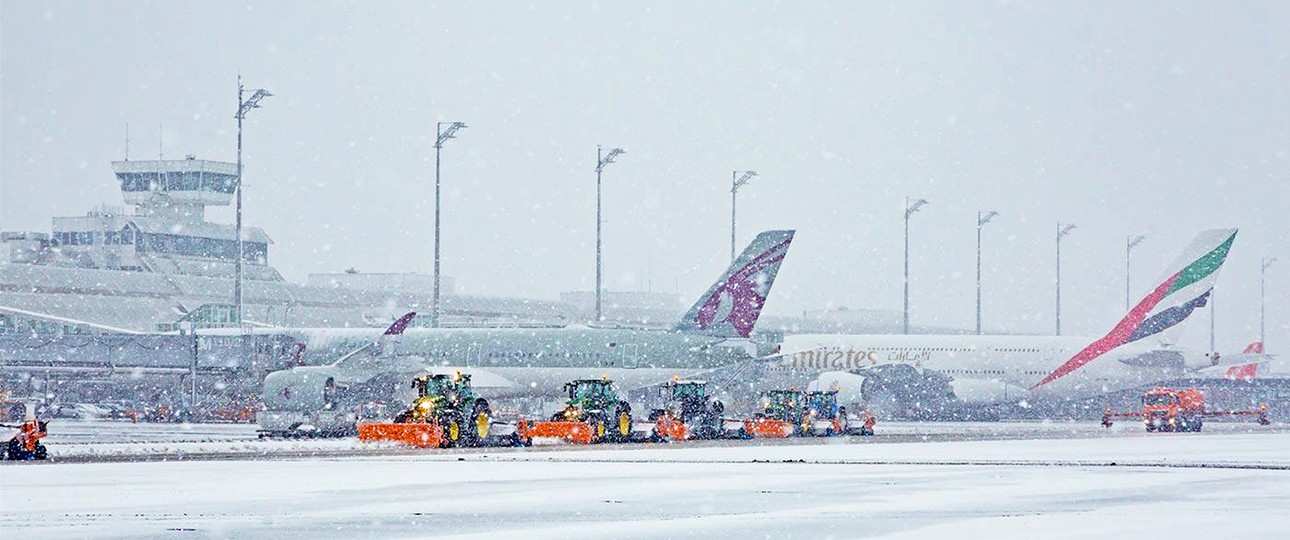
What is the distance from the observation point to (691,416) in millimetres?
60188

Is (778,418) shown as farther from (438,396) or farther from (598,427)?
(438,396)

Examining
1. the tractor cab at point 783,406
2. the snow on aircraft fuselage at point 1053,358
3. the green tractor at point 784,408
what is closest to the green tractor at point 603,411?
the green tractor at point 784,408

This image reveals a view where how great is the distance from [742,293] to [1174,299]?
71.0ft

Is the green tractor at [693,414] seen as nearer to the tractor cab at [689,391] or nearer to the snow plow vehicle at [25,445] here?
the tractor cab at [689,391]

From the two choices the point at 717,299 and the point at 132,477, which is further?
the point at 717,299

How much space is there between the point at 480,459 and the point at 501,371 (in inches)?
1115

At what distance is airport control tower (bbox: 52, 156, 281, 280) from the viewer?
142750 millimetres

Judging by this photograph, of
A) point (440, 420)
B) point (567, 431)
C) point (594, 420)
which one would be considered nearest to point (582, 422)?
point (594, 420)

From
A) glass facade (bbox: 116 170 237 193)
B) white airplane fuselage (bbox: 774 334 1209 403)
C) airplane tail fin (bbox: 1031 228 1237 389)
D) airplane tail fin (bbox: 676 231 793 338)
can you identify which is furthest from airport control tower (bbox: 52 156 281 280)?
airplane tail fin (bbox: 1031 228 1237 389)

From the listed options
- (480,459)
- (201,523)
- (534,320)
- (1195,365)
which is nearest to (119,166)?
(534,320)

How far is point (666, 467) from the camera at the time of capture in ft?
128

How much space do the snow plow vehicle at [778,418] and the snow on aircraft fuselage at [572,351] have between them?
7.15 feet

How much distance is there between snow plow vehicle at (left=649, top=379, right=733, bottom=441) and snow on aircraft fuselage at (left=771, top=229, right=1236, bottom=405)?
16.4m

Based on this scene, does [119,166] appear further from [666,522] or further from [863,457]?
[666,522]
